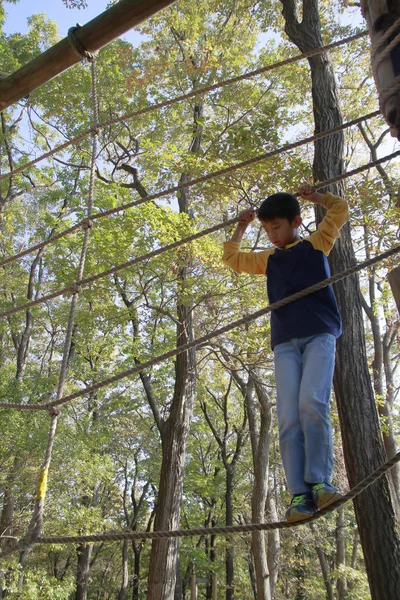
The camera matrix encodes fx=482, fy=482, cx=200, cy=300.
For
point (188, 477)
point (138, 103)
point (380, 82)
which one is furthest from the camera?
point (188, 477)

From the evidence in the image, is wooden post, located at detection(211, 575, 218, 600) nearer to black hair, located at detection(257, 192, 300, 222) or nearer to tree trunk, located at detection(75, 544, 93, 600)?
tree trunk, located at detection(75, 544, 93, 600)

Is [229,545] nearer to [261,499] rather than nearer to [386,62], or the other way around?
[261,499]

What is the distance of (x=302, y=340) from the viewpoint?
60.1 inches

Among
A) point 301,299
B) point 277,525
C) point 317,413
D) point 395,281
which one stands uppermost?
point 301,299

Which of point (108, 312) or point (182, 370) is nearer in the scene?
point (182, 370)

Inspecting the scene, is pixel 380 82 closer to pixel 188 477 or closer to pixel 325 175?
pixel 325 175

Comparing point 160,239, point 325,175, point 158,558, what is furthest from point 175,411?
point 325,175

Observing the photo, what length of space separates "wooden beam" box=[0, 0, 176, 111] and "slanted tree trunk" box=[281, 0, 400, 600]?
7.19ft

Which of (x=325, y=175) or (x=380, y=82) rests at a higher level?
(x=325, y=175)

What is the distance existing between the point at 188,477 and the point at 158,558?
7390mm

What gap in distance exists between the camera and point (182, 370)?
20.9 ft

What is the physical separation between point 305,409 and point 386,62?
0.96 metres

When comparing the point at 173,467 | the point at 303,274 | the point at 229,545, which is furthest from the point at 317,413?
the point at 229,545

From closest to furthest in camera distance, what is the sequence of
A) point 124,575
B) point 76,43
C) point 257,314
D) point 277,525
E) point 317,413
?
point 277,525 < point 317,413 < point 257,314 < point 76,43 < point 124,575
